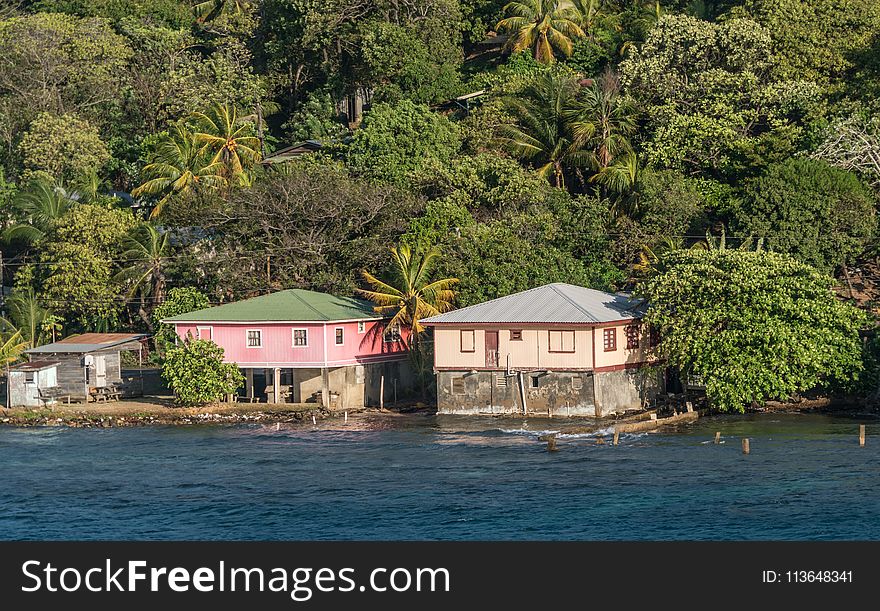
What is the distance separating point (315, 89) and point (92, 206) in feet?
97.7

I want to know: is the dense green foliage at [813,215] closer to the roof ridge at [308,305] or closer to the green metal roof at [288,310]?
the green metal roof at [288,310]

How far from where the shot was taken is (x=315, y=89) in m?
120

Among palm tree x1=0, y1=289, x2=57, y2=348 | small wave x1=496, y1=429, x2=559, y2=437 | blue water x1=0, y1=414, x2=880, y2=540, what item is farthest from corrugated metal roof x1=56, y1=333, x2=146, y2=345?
small wave x1=496, y1=429, x2=559, y2=437

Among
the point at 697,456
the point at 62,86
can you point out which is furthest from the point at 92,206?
the point at 697,456

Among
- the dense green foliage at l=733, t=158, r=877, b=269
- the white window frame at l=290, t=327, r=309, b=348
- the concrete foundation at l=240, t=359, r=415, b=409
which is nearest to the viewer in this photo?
the white window frame at l=290, t=327, r=309, b=348

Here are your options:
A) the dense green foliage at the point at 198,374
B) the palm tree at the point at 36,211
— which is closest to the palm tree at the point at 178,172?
the palm tree at the point at 36,211

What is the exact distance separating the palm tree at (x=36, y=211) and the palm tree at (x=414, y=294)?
26.7 m

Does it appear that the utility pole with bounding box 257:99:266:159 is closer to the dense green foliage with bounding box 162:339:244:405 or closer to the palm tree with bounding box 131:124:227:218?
the palm tree with bounding box 131:124:227:218

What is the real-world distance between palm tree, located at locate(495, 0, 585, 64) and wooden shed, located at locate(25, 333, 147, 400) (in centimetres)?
4187

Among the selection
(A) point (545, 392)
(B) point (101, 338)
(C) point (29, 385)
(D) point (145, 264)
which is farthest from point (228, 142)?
(A) point (545, 392)

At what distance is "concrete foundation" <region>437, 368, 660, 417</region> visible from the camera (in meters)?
74.2

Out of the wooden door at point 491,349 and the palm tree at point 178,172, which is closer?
the wooden door at point 491,349

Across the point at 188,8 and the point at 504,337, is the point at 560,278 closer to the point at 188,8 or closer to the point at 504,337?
the point at 504,337

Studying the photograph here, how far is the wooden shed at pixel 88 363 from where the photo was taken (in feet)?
267
